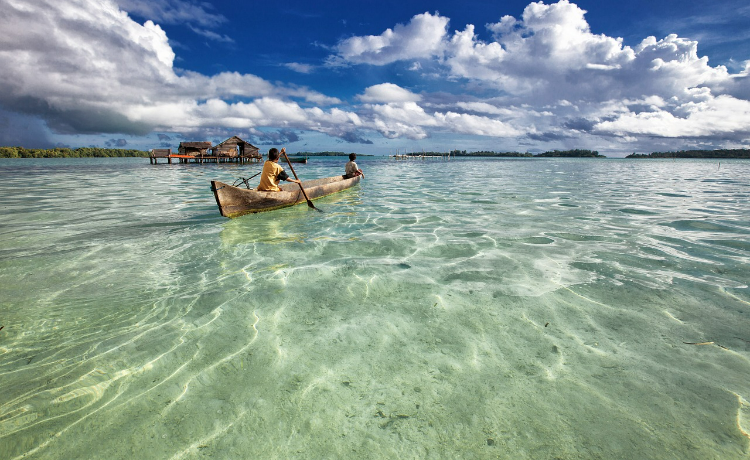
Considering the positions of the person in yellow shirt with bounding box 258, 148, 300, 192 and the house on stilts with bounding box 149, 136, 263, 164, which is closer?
the person in yellow shirt with bounding box 258, 148, 300, 192

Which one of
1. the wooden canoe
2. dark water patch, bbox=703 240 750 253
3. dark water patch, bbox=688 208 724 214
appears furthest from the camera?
dark water patch, bbox=688 208 724 214

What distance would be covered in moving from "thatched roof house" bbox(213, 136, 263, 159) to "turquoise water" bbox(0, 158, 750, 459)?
4057 centimetres

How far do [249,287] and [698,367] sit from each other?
453 centimetres

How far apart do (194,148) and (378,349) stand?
4769cm

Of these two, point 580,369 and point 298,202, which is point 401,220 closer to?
point 298,202

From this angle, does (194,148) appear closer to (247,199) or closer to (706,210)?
(247,199)

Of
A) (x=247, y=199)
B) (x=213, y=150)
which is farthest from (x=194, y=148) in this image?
(x=247, y=199)

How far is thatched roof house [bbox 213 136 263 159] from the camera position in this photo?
142 feet

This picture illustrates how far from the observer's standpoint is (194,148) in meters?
42.9

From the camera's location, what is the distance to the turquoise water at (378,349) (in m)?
2.06

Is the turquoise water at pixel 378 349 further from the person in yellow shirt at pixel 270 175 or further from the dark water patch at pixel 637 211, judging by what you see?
the person in yellow shirt at pixel 270 175

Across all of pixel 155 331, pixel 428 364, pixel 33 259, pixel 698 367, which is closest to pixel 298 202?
pixel 33 259

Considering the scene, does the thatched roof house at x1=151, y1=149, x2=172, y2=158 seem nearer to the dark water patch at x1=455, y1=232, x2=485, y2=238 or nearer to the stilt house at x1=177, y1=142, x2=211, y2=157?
the stilt house at x1=177, y1=142, x2=211, y2=157

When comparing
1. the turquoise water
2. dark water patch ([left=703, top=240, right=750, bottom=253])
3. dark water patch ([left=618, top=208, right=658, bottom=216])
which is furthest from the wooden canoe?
dark water patch ([left=703, top=240, right=750, bottom=253])
